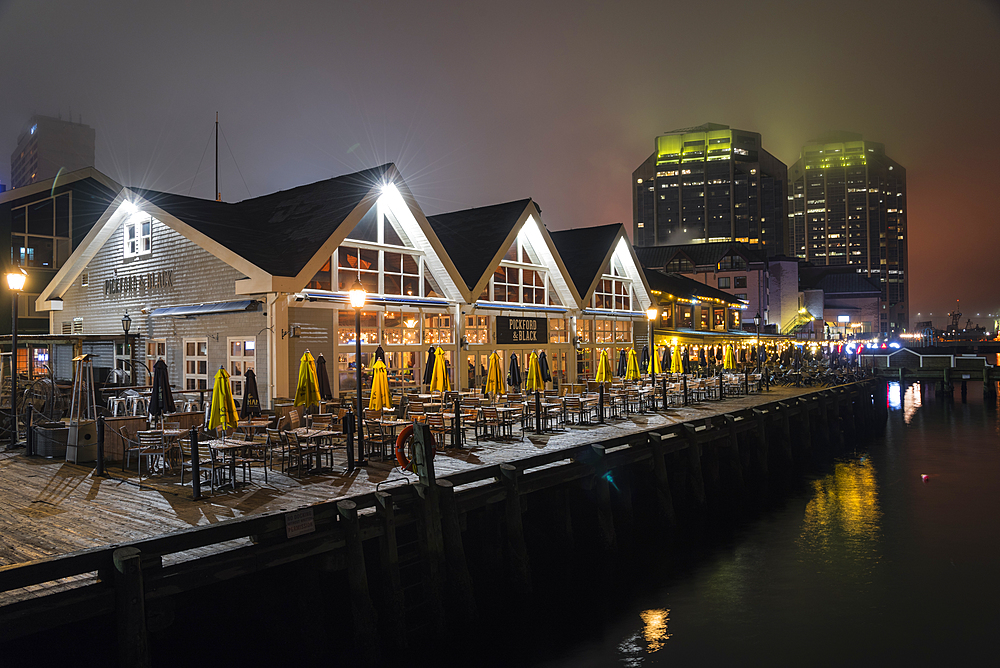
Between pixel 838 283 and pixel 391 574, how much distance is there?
10997cm

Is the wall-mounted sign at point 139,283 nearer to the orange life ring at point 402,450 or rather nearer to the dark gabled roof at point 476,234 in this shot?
the dark gabled roof at point 476,234

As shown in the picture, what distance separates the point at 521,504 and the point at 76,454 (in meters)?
9.46

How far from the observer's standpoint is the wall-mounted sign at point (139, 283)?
22047mm

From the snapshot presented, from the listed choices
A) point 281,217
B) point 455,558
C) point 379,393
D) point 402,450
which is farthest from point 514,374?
point 455,558

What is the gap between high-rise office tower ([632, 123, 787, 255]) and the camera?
547 feet

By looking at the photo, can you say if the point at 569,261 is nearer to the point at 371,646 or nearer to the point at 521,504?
the point at 521,504

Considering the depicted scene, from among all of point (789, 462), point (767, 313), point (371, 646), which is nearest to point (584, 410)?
point (789, 462)

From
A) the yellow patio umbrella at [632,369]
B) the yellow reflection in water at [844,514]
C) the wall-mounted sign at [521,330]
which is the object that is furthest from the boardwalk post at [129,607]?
the yellow patio umbrella at [632,369]

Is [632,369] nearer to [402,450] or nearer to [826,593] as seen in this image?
[826,593]

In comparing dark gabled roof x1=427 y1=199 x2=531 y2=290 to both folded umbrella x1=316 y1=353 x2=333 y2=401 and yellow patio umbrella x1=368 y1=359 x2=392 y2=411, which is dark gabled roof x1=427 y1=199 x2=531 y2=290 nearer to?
folded umbrella x1=316 y1=353 x2=333 y2=401

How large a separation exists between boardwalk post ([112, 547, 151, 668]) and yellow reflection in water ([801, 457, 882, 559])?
13.7 metres

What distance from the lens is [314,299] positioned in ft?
63.9

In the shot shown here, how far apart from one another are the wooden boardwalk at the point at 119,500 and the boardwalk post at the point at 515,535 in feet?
5.59

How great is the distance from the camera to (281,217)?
22969 millimetres
